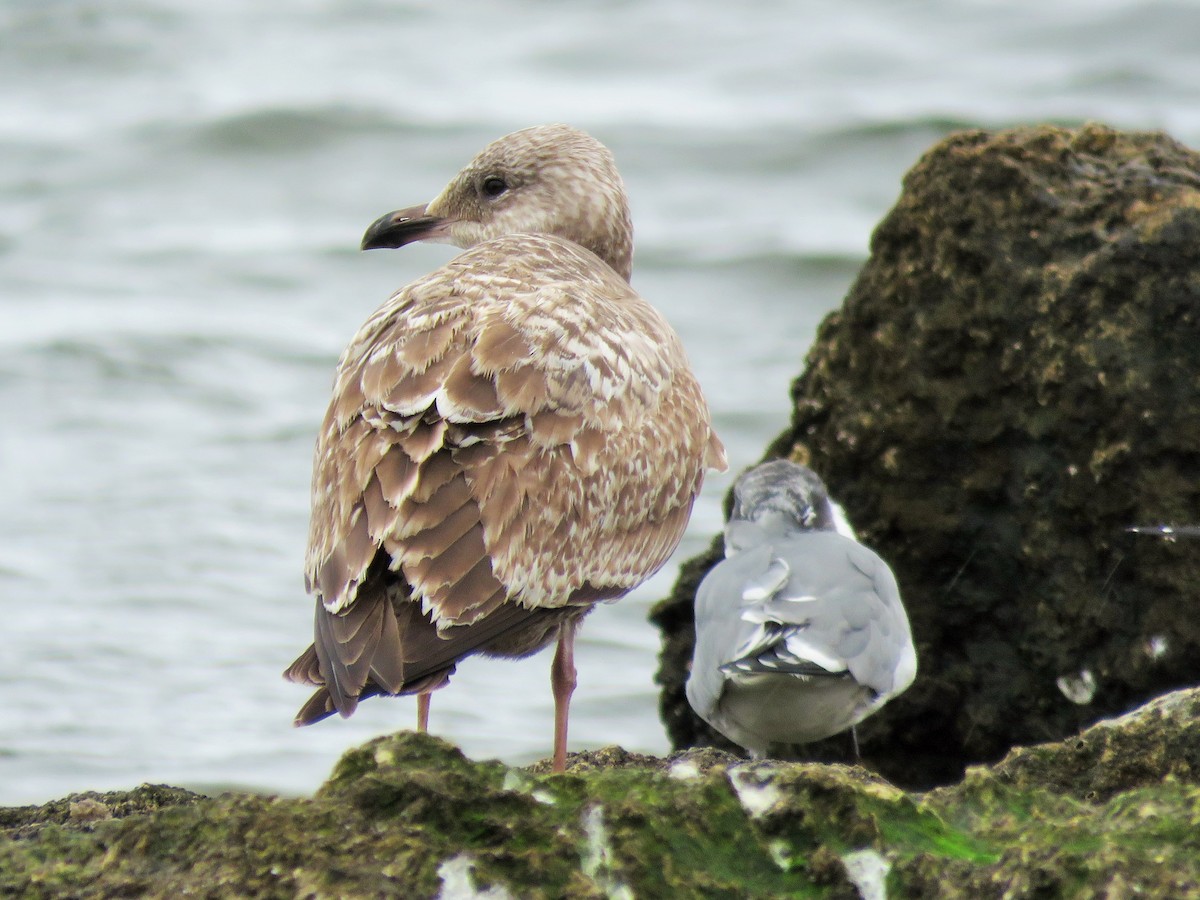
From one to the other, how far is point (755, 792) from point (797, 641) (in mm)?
1706

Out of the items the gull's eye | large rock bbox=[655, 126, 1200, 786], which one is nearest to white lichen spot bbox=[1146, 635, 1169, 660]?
large rock bbox=[655, 126, 1200, 786]

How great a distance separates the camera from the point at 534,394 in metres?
4.95

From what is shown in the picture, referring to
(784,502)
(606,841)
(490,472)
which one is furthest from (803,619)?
(606,841)

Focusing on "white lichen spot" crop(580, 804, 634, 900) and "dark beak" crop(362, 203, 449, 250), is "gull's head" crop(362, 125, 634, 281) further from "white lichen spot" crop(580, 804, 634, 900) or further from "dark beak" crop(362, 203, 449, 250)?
"white lichen spot" crop(580, 804, 634, 900)

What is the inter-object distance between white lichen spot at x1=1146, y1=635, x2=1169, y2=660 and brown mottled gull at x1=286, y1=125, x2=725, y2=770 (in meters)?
1.46

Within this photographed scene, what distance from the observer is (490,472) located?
475cm

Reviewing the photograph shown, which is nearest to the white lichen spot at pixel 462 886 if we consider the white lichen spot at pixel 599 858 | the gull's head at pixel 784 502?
the white lichen spot at pixel 599 858

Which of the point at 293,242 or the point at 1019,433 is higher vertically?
the point at 1019,433

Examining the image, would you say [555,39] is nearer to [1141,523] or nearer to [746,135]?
[746,135]

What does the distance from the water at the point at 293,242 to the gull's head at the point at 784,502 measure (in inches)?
124

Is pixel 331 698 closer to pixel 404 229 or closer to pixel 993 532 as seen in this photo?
pixel 993 532

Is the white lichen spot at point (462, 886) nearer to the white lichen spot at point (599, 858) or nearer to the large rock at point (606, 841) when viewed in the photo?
the large rock at point (606, 841)

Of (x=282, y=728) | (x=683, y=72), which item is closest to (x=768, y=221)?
(x=683, y=72)

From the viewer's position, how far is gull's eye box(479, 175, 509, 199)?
6875 mm
